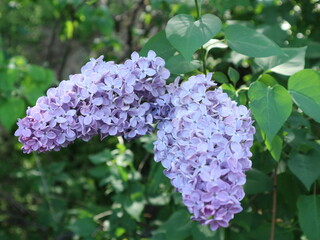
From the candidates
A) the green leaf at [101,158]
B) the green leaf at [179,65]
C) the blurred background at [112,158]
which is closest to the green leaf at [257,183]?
the blurred background at [112,158]

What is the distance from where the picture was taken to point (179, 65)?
107 centimetres

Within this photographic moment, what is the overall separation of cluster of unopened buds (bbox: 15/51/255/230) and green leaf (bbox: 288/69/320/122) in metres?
0.17

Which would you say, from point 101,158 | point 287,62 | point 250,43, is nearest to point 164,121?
point 250,43

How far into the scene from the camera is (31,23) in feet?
10.9

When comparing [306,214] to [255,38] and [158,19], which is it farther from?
[158,19]

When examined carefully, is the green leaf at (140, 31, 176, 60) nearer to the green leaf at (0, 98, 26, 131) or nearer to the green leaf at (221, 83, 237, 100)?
the green leaf at (221, 83, 237, 100)

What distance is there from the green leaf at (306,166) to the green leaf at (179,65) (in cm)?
37

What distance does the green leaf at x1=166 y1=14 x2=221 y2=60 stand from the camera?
0.95 m

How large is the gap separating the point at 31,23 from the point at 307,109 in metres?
2.69

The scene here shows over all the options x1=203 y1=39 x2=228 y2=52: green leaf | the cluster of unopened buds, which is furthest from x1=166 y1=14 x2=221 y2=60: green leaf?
x1=203 y1=39 x2=228 y2=52: green leaf

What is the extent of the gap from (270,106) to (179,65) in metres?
0.23

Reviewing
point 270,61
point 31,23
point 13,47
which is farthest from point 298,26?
point 13,47

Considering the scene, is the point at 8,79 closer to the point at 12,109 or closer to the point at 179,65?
the point at 12,109

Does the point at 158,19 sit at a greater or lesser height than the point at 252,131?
lesser
